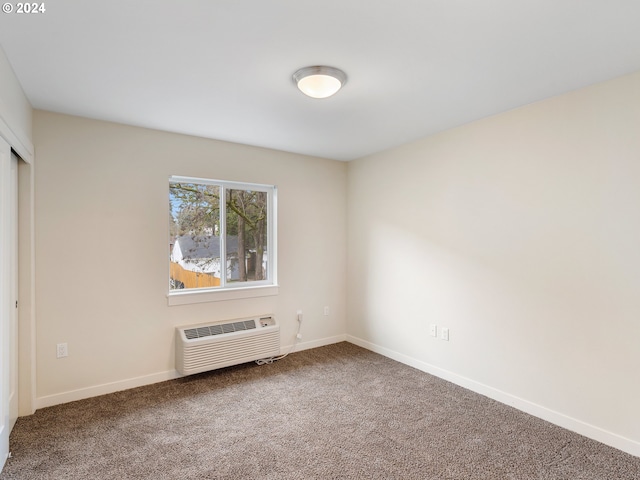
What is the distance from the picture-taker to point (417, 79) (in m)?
2.21

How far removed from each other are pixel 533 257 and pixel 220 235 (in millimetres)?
2893

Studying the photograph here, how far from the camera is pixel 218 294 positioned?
3.52 metres

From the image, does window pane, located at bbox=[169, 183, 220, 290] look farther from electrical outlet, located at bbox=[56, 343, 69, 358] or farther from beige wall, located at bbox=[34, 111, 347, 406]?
electrical outlet, located at bbox=[56, 343, 69, 358]

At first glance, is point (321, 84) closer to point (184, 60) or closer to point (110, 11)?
point (184, 60)

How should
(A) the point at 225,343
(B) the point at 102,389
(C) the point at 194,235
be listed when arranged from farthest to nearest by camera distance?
(C) the point at 194,235, (A) the point at 225,343, (B) the point at 102,389

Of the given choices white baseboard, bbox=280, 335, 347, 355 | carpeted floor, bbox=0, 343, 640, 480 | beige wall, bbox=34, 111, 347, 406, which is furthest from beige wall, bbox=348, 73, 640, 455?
beige wall, bbox=34, 111, 347, 406

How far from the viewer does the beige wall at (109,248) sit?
273 cm

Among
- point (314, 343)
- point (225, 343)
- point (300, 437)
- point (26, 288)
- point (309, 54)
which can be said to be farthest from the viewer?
point (314, 343)

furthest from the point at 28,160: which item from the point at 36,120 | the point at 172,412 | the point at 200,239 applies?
the point at 172,412

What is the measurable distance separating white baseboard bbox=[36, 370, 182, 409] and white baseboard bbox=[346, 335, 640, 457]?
7.69 ft

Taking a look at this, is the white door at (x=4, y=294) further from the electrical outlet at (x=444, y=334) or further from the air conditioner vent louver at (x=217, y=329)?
the electrical outlet at (x=444, y=334)

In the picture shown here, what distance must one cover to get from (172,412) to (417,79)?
2.97 metres

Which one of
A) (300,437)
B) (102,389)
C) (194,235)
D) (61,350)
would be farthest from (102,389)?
(300,437)

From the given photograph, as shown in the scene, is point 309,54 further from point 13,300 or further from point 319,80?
point 13,300
